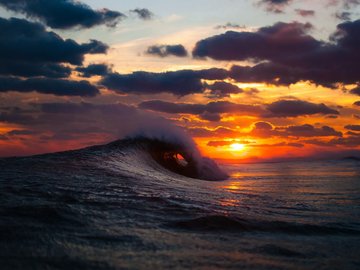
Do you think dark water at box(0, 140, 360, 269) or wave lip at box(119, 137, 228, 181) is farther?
wave lip at box(119, 137, 228, 181)

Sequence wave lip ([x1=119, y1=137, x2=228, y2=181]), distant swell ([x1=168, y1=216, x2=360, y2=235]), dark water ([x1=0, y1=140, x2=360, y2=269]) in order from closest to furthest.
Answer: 1. dark water ([x1=0, y1=140, x2=360, y2=269])
2. distant swell ([x1=168, y1=216, x2=360, y2=235])
3. wave lip ([x1=119, y1=137, x2=228, y2=181])

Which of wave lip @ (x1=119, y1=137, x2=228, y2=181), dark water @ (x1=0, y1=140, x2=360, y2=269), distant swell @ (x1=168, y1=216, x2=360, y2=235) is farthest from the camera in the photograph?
wave lip @ (x1=119, y1=137, x2=228, y2=181)

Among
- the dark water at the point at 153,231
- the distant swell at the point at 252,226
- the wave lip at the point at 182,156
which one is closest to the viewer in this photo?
the dark water at the point at 153,231

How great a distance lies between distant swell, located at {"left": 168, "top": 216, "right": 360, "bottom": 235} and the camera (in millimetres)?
3807

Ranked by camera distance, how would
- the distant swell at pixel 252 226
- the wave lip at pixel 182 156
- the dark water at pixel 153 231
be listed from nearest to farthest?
the dark water at pixel 153 231
the distant swell at pixel 252 226
the wave lip at pixel 182 156

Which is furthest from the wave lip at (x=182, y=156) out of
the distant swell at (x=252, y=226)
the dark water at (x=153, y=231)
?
the distant swell at (x=252, y=226)

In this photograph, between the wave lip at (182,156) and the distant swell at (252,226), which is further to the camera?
the wave lip at (182,156)

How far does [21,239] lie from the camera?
287cm

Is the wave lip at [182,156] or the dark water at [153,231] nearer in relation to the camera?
the dark water at [153,231]

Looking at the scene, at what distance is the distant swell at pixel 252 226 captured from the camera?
3807mm

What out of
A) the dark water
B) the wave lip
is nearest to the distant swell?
the dark water

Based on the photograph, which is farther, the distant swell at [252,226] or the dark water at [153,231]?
the distant swell at [252,226]

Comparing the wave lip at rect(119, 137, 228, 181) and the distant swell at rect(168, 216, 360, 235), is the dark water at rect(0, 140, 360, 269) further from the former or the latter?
the wave lip at rect(119, 137, 228, 181)

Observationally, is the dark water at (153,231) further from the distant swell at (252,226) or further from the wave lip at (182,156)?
the wave lip at (182,156)
